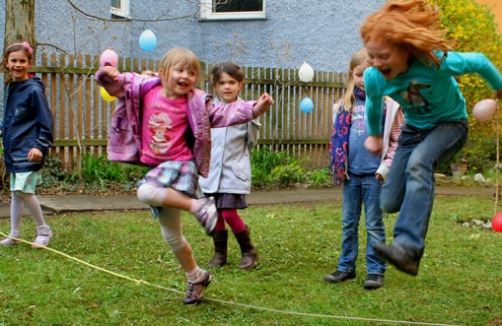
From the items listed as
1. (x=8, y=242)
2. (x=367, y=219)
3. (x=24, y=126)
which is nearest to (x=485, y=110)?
(x=367, y=219)

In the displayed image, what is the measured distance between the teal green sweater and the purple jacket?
2.78ft

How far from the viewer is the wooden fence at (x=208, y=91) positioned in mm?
11000

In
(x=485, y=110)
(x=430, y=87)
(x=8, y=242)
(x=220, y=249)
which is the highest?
(x=430, y=87)

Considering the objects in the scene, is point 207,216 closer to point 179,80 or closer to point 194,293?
point 194,293

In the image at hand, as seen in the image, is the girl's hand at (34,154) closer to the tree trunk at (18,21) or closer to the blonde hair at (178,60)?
the blonde hair at (178,60)

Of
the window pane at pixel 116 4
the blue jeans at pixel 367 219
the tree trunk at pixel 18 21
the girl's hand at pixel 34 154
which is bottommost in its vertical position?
the blue jeans at pixel 367 219

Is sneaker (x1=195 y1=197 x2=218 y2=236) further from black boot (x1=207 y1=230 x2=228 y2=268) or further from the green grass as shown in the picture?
black boot (x1=207 y1=230 x2=228 y2=268)

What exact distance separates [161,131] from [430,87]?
172 centimetres

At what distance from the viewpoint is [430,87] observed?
3973 millimetres

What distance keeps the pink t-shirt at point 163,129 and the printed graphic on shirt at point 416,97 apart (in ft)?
4.75

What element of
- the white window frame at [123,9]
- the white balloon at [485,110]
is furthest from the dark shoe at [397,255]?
the white window frame at [123,9]

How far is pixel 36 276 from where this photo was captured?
5395 mm

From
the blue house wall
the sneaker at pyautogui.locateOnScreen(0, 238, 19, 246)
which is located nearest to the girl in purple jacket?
the sneaker at pyautogui.locateOnScreen(0, 238, 19, 246)

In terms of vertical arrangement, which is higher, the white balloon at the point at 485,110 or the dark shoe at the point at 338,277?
the white balloon at the point at 485,110
